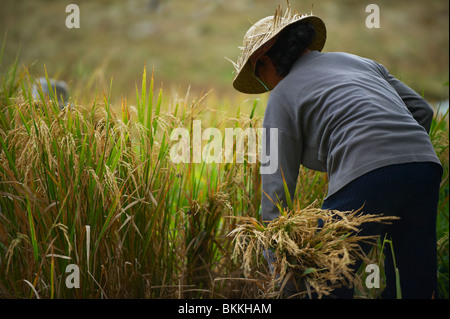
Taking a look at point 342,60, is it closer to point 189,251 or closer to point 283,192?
point 283,192

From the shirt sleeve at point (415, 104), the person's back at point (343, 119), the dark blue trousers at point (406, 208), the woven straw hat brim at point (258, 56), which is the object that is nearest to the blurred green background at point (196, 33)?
the woven straw hat brim at point (258, 56)

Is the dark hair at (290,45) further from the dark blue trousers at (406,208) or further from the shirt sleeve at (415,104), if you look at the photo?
the dark blue trousers at (406,208)

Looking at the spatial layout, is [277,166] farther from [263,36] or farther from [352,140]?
[263,36]

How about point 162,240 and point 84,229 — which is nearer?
point 84,229

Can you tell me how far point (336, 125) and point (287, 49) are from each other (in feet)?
1.25

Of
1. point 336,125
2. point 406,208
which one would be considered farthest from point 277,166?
point 406,208

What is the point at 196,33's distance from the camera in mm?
15523

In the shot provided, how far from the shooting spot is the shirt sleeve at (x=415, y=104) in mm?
1739

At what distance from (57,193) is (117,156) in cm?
25

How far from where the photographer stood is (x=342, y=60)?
1.65 meters


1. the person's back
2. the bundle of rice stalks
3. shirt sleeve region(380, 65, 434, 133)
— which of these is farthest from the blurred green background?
the bundle of rice stalks
